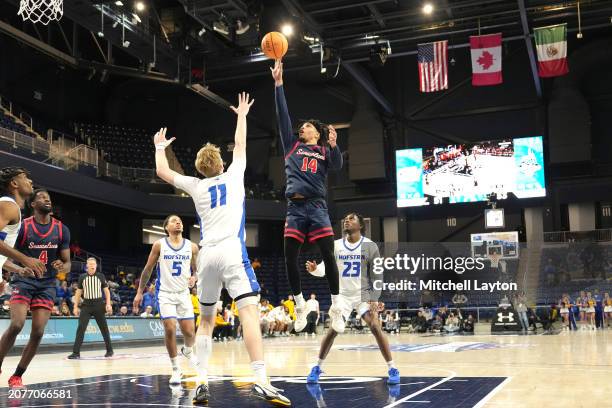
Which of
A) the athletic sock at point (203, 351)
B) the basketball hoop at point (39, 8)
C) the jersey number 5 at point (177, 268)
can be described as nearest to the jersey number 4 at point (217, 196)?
the athletic sock at point (203, 351)

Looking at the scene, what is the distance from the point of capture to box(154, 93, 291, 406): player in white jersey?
5188mm

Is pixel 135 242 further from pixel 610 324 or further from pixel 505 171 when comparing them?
pixel 610 324

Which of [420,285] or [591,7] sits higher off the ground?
[591,7]

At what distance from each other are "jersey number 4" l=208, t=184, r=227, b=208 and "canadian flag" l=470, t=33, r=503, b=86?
16.6m

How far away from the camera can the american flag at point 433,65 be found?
69.9 ft

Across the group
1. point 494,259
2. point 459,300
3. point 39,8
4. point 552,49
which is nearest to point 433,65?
point 552,49

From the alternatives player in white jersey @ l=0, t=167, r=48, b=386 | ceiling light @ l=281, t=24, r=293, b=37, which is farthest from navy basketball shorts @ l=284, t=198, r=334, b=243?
ceiling light @ l=281, t=24, r=293, b=37

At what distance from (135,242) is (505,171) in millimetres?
18972

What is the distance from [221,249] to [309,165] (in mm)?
1754

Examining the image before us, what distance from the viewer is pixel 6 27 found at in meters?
26.2

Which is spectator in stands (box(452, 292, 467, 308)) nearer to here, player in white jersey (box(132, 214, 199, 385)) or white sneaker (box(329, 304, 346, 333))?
player in white jersey (box(132, 214, 199, 385))

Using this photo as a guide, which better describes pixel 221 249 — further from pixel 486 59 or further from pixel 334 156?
pixel 486 59

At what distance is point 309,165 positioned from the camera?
664 cm

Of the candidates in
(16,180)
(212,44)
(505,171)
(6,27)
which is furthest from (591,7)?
(6,27)
